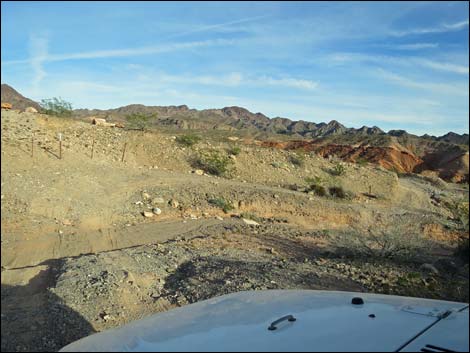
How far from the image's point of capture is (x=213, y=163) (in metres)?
21.4

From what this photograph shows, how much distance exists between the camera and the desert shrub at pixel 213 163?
21.3 m

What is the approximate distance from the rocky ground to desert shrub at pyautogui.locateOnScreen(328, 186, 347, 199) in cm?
43

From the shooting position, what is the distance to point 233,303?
288 cm

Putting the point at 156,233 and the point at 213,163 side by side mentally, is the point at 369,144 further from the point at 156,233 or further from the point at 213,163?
the point at 156,233

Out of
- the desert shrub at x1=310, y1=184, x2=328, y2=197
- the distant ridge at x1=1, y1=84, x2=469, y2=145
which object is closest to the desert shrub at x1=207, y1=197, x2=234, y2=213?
Answer: the desert shrub at x1=310, y1=184, x2=328, y2=197

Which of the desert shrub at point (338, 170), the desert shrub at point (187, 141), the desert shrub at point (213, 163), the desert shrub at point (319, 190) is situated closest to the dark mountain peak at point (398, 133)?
the desert shrub at point (338, 170)

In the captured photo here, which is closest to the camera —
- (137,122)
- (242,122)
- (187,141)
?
(187,141)

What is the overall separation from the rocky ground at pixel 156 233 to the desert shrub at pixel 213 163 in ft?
1.52

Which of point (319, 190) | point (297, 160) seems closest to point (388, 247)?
point (319, 190)

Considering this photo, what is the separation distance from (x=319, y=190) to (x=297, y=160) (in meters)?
4.37

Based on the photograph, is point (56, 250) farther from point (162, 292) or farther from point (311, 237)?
point (311, 237)

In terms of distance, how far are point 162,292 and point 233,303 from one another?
14.8ft

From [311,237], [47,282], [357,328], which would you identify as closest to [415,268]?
[311,237]

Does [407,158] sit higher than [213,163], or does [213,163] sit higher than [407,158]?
[407,158]
